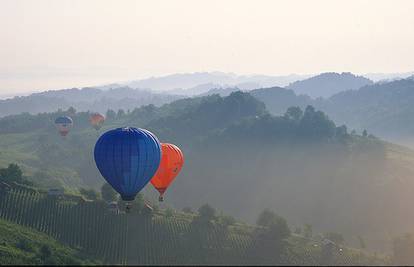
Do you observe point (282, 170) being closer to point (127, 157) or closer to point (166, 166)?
point (166, 166)

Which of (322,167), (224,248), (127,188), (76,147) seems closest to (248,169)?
(322,167)

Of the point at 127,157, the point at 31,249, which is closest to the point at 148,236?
the point at 127,157

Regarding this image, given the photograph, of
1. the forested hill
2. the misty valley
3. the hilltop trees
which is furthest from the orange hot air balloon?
the forested hill

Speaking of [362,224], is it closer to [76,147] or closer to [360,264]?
[360,264]

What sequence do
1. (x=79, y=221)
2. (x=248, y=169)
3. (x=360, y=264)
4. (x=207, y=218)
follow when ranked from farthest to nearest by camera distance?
(x=248, y=169), (x=207, y=218), (x=79, y=221), (x=360, y=264)

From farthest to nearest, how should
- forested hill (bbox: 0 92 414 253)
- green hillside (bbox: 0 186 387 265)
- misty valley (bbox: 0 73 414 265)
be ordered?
forested hill (bbox: 0 92 414 253) → misty valley (bbox: 0 73 414 265) → green hillside (bbox: 0 186 387 265)

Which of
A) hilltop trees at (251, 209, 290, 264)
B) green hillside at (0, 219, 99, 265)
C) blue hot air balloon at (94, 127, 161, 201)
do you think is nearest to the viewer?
green hillside at (0, 219, 99, 265)

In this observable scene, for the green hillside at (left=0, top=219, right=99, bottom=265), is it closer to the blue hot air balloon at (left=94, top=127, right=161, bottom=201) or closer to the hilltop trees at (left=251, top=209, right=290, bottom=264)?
the blue hot air balloon at (left=94, top=127, right=161, bottom=201)
